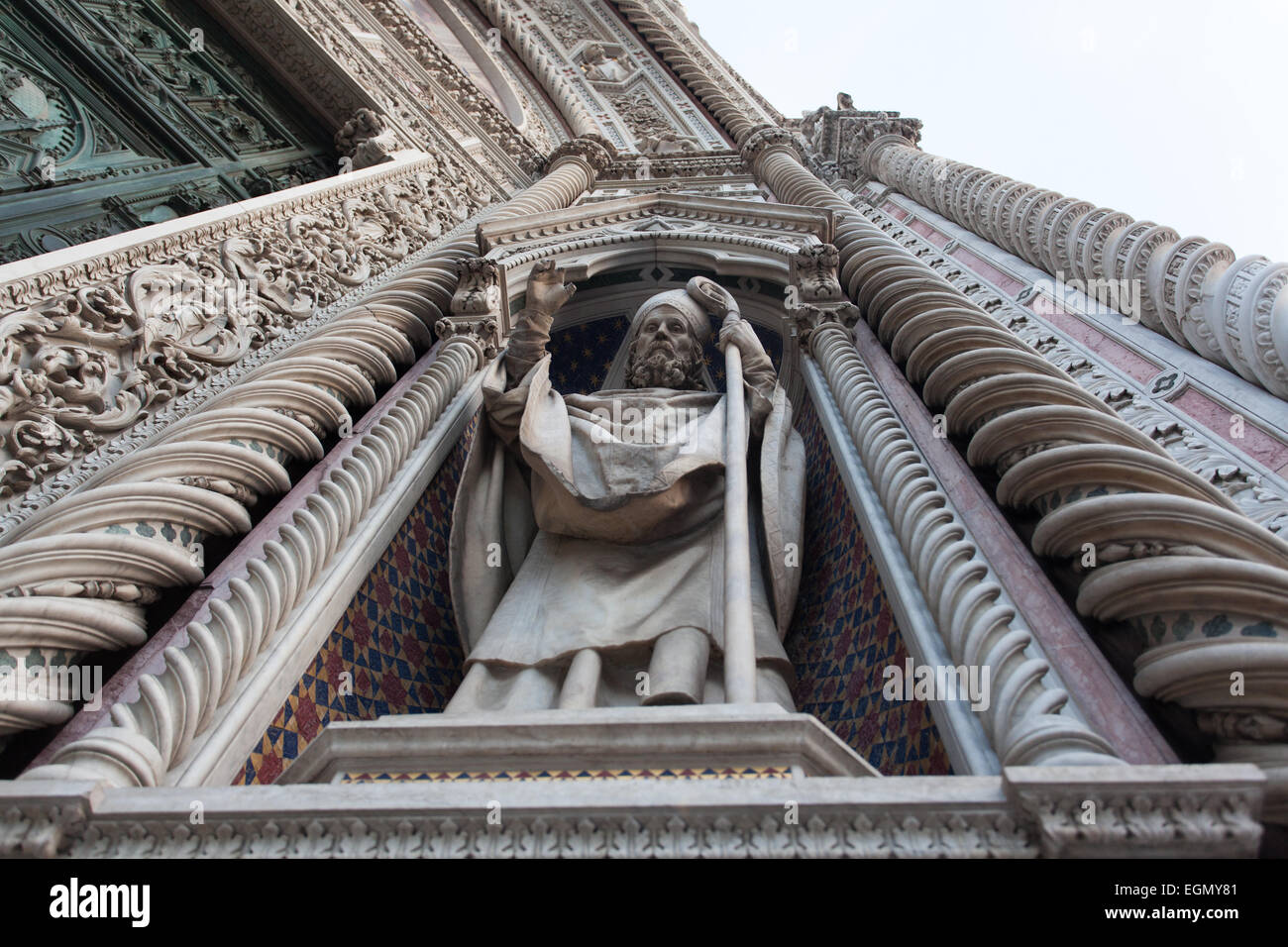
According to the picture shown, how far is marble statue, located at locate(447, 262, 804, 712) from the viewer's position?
10.8ft

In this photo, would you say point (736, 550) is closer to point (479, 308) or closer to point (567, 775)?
point (567, 775)

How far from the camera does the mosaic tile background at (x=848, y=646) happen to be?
3053 mm

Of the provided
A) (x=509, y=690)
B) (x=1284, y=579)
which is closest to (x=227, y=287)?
(x=509, y=690)

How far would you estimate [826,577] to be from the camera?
412 centimetres

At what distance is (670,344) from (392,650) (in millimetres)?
2107

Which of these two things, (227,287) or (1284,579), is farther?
(227,287)

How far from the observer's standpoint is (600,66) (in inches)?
564

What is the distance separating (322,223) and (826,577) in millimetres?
4193

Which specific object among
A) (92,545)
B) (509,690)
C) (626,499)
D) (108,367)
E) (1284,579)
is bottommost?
(1284,579)

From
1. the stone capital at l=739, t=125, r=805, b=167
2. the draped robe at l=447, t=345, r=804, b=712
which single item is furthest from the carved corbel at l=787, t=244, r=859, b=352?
the stone capital at l=739, t=125, r=805, b=167

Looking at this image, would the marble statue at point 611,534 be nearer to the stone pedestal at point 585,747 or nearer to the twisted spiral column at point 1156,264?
the stone pedestal at point 585,747

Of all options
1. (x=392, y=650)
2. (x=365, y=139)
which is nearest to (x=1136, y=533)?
(x=392, y=650)
